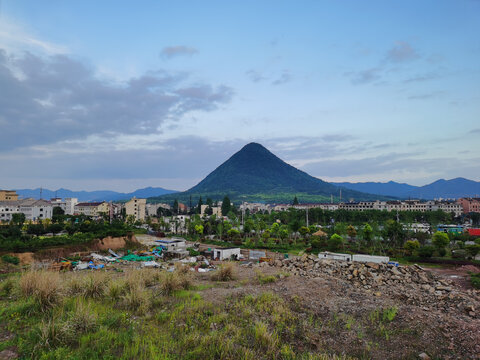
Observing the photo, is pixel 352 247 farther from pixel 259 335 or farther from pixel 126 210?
pixel 126 210

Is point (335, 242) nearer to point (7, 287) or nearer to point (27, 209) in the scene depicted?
point (7, 287)

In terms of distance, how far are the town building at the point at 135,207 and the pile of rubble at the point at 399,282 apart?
209 feet

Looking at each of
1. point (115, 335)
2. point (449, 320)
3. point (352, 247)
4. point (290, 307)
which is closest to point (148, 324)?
point (115, 335)

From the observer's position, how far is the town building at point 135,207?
245 feet

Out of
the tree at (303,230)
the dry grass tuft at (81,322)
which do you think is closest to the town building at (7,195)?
the tree at (303,230)

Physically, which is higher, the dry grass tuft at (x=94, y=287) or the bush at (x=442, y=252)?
the dry grass tuft at (x=94, y=287)

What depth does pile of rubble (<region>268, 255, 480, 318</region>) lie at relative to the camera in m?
9.89

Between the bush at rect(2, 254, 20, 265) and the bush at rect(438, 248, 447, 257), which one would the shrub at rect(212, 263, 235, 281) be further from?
the bush at rect(438, 248, 447, 257)

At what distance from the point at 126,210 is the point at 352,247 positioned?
60.1 meters

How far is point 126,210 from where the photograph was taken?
244 feet

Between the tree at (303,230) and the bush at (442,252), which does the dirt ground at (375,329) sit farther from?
the tree at (303,230)

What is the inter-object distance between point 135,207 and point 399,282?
71.5 m

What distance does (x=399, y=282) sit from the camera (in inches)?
531

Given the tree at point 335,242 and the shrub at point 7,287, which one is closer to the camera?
the shrub at point 7,287
